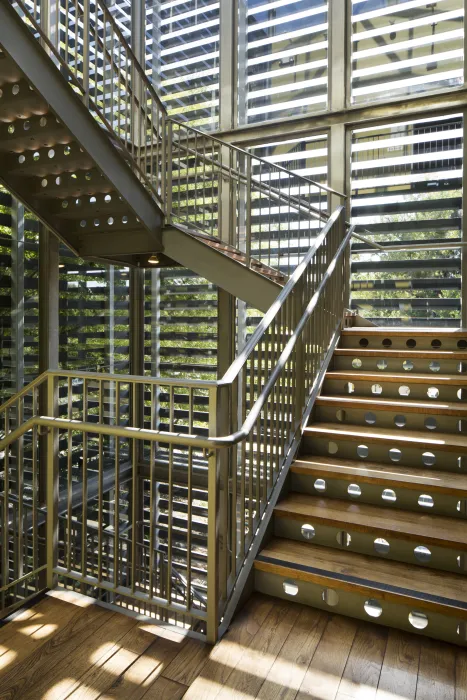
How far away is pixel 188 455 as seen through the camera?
222 cm

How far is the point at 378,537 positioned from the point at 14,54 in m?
3.29

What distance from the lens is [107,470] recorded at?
6.32 metres

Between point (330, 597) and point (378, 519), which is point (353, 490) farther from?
point (330, 597)

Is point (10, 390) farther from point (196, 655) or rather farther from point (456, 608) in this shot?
point (456, 608)

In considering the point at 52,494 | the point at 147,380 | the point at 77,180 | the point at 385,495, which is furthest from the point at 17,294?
the point at 385,495

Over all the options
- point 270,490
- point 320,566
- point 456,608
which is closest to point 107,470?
point 270,490

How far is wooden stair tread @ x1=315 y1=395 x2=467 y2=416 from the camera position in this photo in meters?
3.22

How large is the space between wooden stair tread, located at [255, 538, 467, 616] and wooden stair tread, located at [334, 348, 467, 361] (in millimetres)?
1687

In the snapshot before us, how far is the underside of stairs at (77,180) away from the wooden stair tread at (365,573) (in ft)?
7.07

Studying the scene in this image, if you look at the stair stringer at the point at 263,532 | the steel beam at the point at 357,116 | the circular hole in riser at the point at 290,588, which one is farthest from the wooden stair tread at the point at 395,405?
the steel beam at the point at 357,116

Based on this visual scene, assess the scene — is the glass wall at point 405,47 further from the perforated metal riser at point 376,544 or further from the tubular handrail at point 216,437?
the perforated metal riser at point 376,544

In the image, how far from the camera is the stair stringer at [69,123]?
2924 millimetres

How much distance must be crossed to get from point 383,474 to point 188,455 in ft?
4.09

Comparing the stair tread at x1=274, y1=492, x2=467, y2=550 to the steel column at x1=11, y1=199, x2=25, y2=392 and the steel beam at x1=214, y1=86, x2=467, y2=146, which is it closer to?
the steel column at x1=11, y1=199, x2=25, y2=392
